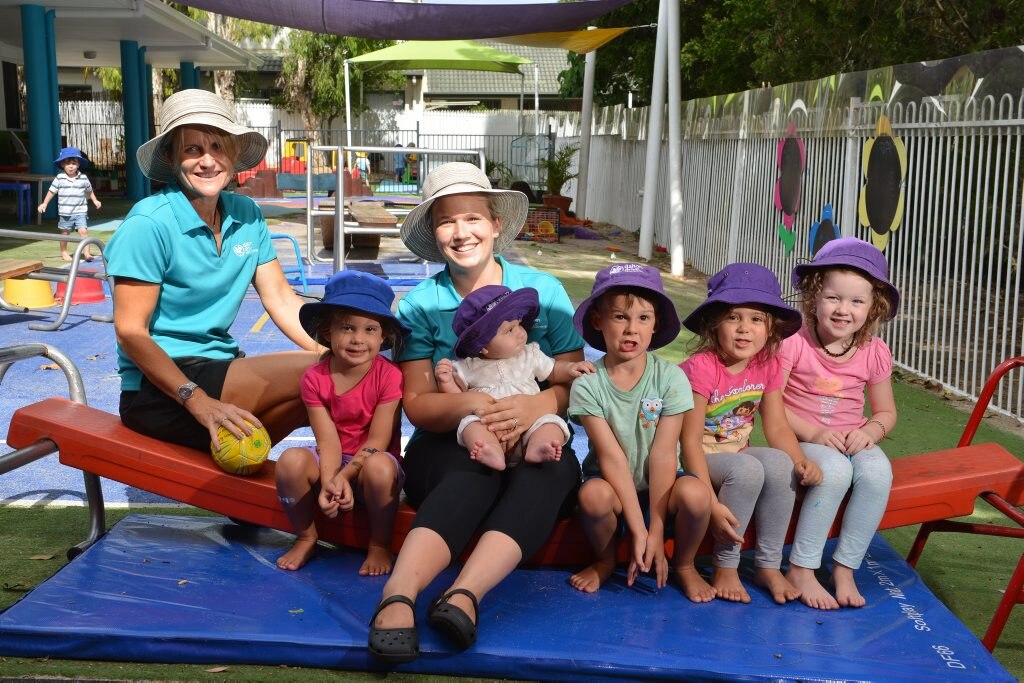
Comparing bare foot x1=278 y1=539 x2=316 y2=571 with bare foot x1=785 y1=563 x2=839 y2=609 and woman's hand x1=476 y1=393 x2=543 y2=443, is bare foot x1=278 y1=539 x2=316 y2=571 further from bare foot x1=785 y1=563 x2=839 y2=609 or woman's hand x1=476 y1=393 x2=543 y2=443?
bare foot x1=785 y1=563 x2=839 y2=609

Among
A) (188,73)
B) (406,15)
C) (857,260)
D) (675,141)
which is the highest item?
(188,73)

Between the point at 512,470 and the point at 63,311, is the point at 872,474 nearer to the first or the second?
the point at 512,470

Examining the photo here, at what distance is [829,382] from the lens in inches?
147

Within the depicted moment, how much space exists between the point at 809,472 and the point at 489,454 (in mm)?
1012

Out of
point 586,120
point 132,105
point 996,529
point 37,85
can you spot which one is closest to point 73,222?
point 37,85

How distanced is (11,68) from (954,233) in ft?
78.3

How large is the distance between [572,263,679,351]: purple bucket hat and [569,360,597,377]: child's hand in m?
0.10

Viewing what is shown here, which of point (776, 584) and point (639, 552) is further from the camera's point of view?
point (776, 584)

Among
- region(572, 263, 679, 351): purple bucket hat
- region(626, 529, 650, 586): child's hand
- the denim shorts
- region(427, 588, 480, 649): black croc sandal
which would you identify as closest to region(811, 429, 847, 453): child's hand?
region(572, 263, 679, 351): purple bucket hat

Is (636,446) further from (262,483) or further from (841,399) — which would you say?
(262,483)

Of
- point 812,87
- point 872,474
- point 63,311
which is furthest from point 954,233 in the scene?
point 63,311

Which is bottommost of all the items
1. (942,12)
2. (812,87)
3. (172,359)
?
(172,359)

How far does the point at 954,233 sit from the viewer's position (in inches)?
314

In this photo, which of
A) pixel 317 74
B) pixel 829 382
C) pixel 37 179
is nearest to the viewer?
pixel 829 382
